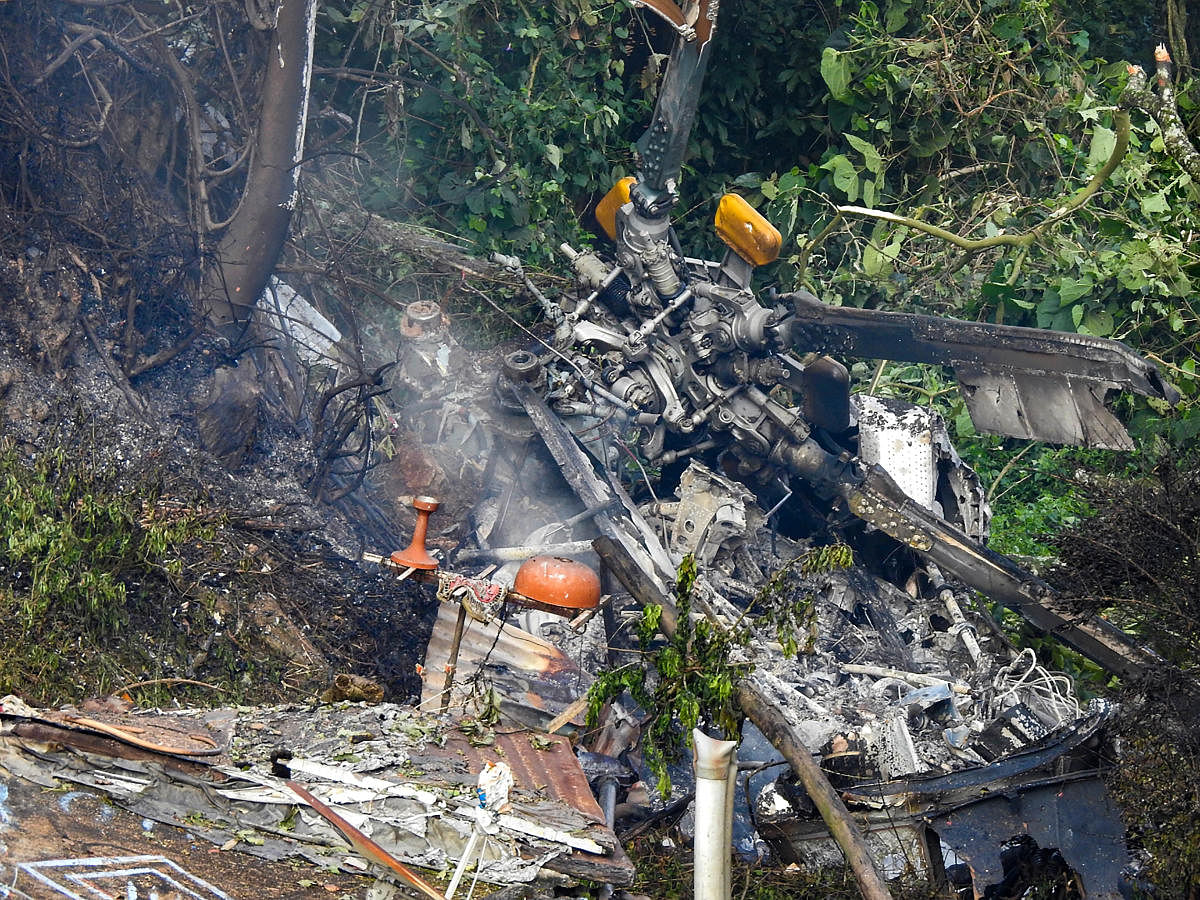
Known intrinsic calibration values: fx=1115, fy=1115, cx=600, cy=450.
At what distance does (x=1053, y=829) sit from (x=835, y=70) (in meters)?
7.78

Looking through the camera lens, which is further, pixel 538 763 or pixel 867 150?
pixel 867 150

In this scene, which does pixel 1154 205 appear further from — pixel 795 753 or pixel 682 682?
pixel 682 682

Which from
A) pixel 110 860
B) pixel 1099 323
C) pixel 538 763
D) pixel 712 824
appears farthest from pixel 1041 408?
pixel 110 860

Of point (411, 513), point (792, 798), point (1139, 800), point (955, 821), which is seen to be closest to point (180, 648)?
point (411, 513)

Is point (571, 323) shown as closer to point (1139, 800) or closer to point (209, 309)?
point (209, 309)

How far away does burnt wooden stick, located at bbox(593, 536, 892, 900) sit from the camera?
4566 millimetres

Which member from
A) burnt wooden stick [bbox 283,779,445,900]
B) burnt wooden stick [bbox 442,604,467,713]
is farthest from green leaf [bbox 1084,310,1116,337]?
burnt wooden stick [bbox 283,779,445,900]

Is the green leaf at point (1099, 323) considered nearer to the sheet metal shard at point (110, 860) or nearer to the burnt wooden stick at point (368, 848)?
the burnt wooden stick at point (368, 848)

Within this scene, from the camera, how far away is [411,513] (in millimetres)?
8406

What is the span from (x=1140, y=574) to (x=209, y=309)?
619 cm

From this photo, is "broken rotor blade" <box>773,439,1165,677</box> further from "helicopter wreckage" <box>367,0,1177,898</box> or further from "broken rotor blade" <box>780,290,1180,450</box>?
"broken rotor blade" <box>780,290,1180,450</box>

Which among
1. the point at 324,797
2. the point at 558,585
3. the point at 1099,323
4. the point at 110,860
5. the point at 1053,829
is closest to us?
the point at 110,860

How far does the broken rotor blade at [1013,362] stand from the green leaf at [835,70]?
3.50 m

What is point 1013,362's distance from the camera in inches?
301
